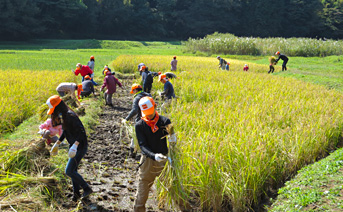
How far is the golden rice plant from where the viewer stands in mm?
7753

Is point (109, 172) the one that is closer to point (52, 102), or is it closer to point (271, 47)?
point (52, 102)

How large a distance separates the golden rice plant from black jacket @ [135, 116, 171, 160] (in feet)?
16.5

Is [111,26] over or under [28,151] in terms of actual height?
over

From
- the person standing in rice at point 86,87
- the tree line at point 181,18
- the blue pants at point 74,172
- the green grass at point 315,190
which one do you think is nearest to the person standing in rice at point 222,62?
the person standing in rice at point 86,87

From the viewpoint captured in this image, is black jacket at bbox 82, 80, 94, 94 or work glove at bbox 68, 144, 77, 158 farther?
black jacket at bbox 82, 80, 94, 94

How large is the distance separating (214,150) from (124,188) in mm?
1876

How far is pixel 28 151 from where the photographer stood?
493 centimetres

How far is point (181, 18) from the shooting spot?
240 feet

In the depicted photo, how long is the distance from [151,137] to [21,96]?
7026 millimetres

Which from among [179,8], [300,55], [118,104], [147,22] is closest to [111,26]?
[147,22]

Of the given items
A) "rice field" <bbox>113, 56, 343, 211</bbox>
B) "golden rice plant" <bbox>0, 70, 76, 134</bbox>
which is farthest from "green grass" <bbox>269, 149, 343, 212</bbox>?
"golden rice plant" <bbox>0, 70, 76, 134</bbox>

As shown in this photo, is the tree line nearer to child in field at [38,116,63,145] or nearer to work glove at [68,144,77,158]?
child in field at [38,116,63,145]

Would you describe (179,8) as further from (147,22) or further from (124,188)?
(124,188)

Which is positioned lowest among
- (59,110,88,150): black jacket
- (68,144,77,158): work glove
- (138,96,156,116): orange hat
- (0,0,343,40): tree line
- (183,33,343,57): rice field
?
(68,144,77,158): work glove
